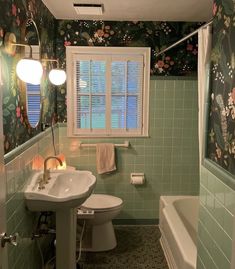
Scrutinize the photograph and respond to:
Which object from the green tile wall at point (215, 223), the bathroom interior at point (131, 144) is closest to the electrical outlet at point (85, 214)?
the bathroom interior at point (131, 144)

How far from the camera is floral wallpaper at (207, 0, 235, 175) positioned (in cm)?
153

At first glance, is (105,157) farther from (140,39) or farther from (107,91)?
(140,39)

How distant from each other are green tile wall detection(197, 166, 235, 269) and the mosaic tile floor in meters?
1.02

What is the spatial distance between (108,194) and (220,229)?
83.3 inches

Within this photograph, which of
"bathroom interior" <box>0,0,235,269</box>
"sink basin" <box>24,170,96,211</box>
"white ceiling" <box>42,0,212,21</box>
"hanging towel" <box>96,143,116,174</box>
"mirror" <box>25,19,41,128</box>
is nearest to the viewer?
"bathroom interior" <box>0,0,235,269</box>

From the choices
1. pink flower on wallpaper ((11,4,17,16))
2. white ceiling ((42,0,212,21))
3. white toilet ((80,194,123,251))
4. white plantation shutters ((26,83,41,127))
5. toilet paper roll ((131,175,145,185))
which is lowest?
white toilet ((80,194,123,251))

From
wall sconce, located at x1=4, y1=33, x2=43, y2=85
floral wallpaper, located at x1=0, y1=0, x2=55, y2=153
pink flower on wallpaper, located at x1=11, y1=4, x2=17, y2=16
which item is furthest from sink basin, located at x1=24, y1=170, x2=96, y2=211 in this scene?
pink flower on wallpaper, located at x1=11, y1=4, x2=17, y2=16

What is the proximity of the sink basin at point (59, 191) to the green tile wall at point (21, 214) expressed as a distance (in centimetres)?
7

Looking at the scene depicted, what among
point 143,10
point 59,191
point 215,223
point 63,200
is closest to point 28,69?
point 63,200

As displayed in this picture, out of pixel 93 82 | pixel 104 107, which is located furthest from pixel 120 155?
pixel 93 82

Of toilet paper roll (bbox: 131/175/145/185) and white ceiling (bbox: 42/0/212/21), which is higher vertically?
white ceiling (bbox: 42/0/212/21)

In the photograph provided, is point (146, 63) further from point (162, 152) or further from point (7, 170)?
point (7, 170)

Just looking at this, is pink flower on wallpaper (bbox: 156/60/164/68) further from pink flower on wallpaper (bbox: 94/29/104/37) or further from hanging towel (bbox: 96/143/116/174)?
hanging towel (bbox: 96/143/116/174)

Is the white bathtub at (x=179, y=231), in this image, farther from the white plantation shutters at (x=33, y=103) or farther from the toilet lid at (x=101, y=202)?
the white plantation shutters at (x=33, y=103)
